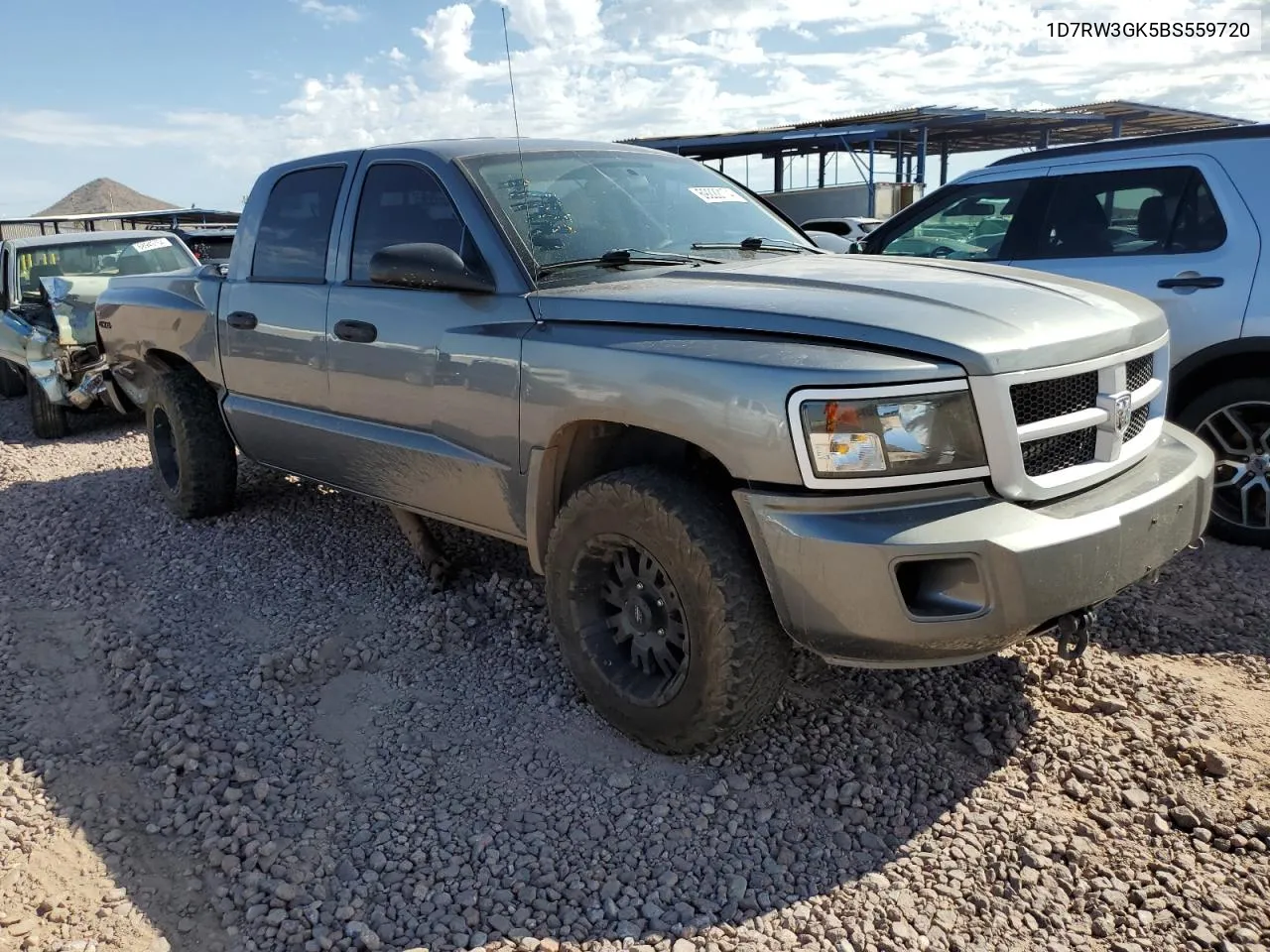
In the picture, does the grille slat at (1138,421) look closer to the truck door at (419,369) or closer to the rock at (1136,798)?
the rock at (1136,798)

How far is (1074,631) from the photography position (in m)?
2.70

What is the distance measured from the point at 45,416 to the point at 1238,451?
334 inches

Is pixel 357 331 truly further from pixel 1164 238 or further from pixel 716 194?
pixel 1164 238

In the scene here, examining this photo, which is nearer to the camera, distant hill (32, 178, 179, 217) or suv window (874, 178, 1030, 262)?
suv window (874, 178, 1030, 262)

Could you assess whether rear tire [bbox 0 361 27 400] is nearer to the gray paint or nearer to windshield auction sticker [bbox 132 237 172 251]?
windshield auction sticker [bbox 132 237 172 251]

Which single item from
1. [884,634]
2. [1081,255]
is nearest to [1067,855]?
[884,634]

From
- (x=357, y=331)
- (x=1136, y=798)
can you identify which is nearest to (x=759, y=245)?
(x=357, y=331)

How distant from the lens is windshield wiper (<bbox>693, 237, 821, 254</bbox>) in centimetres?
379

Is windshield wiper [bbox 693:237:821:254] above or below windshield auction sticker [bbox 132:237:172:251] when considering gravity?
below

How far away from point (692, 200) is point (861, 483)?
192cm

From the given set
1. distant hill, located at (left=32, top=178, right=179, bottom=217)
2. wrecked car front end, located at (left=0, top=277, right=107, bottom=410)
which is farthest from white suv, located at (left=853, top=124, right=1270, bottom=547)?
distant hill, located at (left=32, top=178, right=179, bottom=217)

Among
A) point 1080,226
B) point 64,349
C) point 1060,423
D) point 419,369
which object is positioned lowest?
point 64,349

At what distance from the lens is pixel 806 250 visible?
13.1 feet

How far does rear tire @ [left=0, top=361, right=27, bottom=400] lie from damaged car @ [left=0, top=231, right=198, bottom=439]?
0.01m
